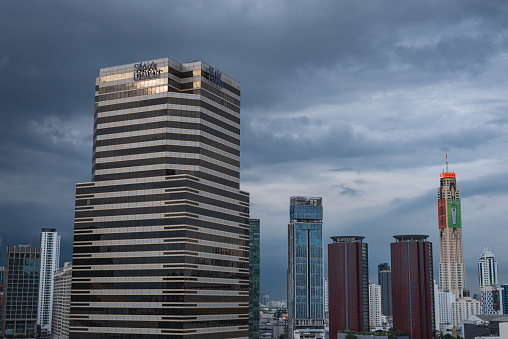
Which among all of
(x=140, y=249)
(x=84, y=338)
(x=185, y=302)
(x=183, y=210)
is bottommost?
(x=84, y=338)

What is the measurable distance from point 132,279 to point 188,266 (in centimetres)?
1942

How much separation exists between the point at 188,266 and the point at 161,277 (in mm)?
9376

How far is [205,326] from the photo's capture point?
200 m

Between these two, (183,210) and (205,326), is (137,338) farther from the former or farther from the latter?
(183,210)

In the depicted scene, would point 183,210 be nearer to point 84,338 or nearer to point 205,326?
point 205,326

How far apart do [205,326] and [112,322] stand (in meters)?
30.5

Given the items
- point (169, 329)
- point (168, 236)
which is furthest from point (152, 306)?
point (168, 236)

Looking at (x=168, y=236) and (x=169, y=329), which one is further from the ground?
(x=168, y=236)

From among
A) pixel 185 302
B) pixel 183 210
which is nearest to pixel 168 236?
pixel 183 210

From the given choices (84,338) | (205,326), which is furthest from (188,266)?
(84,338)

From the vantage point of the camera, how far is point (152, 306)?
19338cm

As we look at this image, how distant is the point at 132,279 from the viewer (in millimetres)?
198500

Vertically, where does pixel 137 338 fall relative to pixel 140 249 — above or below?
below

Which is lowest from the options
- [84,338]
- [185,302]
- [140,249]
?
[84,338]
